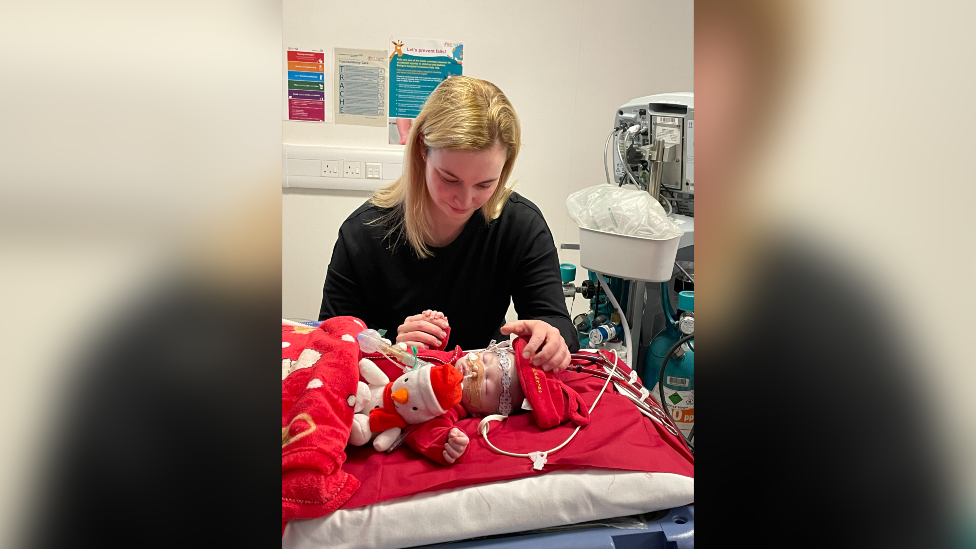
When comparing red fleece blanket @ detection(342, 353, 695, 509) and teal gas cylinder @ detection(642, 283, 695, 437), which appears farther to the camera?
teal gas cylinder @ detection(642, 283, 695, 437)

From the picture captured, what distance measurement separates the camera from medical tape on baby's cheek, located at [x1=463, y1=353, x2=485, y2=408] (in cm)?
102

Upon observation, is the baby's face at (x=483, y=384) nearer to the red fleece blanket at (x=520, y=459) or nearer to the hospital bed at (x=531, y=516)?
the red fleece blanket at (x=520, y=459)

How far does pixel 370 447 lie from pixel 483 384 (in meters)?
A: 0.21

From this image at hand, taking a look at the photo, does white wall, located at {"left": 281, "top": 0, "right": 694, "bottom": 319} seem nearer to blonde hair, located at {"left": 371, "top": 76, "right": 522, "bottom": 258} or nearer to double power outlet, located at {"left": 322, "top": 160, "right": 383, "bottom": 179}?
double power outlet, located at {"left": 322, "top": 160, "right": 383, "bottom": 179}

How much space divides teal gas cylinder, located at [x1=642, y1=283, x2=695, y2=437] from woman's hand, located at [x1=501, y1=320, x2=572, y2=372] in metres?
0.54

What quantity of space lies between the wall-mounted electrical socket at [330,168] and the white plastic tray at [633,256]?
1.33 m

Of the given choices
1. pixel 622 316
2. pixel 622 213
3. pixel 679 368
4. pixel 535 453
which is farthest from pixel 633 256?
pixel 535 453

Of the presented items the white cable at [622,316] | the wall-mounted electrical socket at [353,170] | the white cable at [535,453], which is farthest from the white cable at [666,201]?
the wall-mounted electrical socket at [353,170]

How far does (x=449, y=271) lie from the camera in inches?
56.1

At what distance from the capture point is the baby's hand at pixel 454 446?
2.80ft

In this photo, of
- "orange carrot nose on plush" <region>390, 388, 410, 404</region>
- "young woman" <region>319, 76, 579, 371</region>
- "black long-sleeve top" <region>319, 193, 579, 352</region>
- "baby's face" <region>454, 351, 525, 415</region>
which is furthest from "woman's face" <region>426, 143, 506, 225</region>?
"orange carrot nose on plush" <region>390, 388, 410, 404</region>

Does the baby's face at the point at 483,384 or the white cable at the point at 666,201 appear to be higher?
Result: the white cable at the point at 666,201
